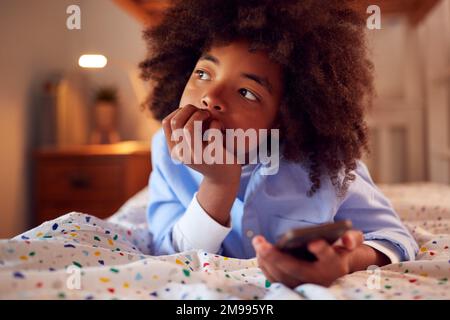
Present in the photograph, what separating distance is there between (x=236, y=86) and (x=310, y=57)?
14cm

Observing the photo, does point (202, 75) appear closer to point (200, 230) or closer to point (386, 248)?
point (200, 230)

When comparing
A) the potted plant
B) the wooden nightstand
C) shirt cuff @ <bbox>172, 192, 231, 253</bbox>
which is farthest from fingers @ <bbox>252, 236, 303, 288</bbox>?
the potted plant

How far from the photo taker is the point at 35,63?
7.55ft

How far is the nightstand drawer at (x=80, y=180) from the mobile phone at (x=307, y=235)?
168cm

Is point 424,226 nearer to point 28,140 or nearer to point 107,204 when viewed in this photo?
point 107,204

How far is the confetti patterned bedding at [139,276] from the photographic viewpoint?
1.59 ft

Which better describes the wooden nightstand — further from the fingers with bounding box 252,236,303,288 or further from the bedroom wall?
the fingers with bounding box 252,236,303,288

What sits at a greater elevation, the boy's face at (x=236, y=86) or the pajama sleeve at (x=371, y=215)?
the boy's face at (x=236, y=86)

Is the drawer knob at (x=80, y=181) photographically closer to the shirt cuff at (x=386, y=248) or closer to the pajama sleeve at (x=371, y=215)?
the pajama sleeve at (x=371, y=215)

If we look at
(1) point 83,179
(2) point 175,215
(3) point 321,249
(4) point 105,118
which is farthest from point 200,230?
(4) point 105,118

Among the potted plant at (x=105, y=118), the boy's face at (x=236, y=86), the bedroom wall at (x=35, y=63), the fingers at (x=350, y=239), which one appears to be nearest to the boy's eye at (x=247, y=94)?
the boy's face at (x=236, y=86)

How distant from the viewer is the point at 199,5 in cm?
81

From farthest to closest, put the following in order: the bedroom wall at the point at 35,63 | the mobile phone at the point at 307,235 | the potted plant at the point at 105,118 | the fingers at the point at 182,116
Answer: the potted plant at the point at 105,118 < the bedroom wall at the point at 35,63 < the fingers at the point at 182,116 < the mobile phone at the point at 307,235
